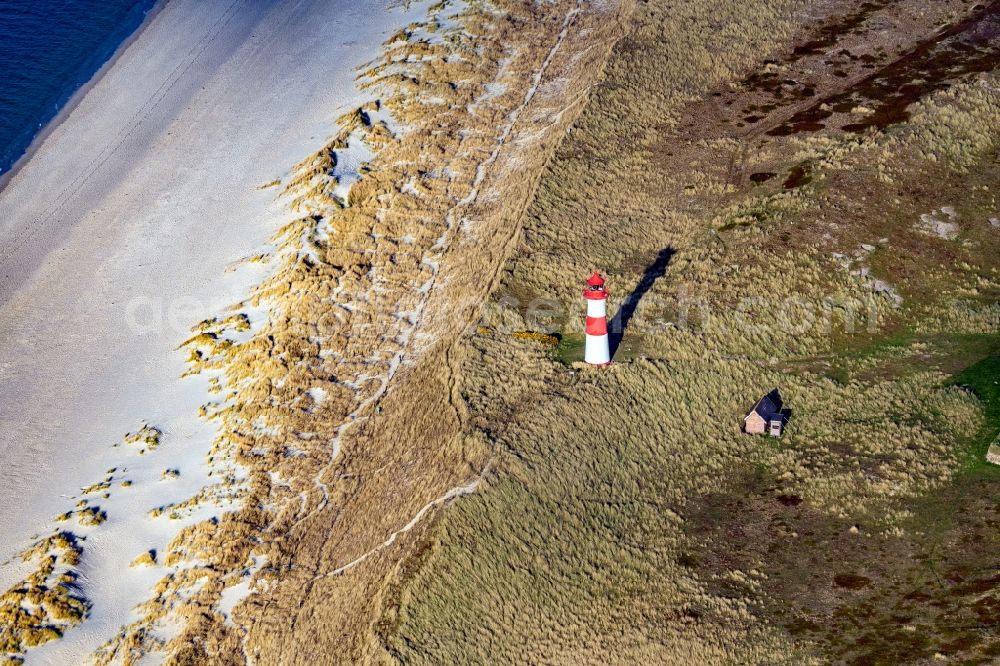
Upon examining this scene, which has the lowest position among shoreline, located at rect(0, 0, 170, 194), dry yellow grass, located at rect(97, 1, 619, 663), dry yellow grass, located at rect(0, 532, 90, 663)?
dry yellow grass, located at rect(97, 1, 619, 663)

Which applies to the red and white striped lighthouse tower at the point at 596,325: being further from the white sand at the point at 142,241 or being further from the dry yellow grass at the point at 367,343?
the white sand at the point at 142,241

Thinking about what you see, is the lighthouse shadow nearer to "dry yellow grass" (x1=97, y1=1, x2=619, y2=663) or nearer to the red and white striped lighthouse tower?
the red and white striped lighthouse tower

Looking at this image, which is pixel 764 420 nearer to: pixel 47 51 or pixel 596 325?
pixel 596 325

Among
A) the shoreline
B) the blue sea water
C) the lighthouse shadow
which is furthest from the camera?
the blue sea water

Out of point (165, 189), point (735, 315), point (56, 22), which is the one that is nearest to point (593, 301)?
point (735, 315)

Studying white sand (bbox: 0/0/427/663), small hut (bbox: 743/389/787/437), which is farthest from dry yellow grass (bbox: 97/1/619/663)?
small hut (bbox: 743/389/787/437)

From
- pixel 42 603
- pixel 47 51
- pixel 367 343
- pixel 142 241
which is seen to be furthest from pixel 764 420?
pixel 47 51
